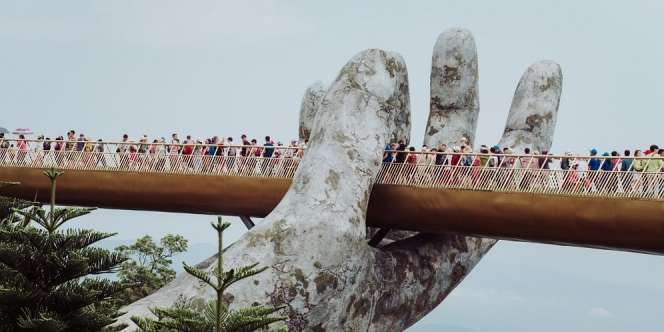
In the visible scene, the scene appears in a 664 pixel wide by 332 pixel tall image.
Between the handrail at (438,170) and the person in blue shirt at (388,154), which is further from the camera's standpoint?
the person in blue shirt at (388,154)

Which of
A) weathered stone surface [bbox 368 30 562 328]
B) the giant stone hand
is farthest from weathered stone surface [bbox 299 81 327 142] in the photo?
→ the giant stone hand

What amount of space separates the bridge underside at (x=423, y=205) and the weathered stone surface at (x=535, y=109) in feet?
24.9

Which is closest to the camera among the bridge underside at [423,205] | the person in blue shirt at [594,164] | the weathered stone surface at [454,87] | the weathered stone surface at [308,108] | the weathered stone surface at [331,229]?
the bridge underside at [423,205]

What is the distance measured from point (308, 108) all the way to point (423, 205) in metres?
11.7

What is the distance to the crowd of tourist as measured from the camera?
2089 cm

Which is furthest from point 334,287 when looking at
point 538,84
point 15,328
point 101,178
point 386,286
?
point 538,84

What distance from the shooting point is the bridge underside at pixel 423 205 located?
814 inches

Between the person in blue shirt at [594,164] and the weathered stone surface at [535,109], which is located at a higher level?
the weathered stone surface at [535,109]

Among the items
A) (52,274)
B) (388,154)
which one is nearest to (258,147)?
(388,154)

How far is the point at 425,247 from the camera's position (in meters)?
26.8

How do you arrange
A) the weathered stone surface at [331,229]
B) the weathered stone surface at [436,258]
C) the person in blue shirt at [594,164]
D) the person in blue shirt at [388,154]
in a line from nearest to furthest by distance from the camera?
the weathered stone surface at [331,229] < the person in blue shirt at [594,164] < the person in blue shirt at [388,154] < the weathered stone surface at [436,258]

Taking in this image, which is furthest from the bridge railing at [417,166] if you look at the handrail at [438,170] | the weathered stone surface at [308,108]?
the weathered stone surface at [308,108]

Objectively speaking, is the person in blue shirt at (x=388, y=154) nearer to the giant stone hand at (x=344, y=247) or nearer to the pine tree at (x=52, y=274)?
the giant stone hand at (x=344, y=247)

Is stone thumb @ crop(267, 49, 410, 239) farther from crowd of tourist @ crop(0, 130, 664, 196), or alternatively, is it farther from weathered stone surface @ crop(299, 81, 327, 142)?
weathered stone surface @ crop(299, 81, 327, 142)
